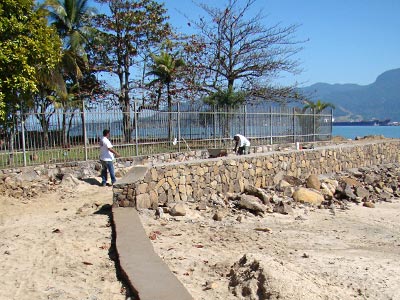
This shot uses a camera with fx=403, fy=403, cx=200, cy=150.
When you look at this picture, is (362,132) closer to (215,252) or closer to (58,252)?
(215,252)

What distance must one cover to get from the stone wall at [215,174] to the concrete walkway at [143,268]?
70.5 inches

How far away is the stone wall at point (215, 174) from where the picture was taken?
837 cm

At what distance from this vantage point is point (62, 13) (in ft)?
74.7

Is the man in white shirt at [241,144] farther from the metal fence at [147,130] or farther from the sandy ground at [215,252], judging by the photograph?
the sandy ground at [215,252]

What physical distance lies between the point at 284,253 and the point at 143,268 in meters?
2.61

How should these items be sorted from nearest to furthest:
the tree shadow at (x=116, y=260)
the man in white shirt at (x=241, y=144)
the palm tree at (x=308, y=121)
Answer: the tree shadow at (x=116, y=260), the man in white shirt at (x=241, y=144), the palm tree at (x=308, y=121)

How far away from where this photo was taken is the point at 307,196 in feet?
36.1

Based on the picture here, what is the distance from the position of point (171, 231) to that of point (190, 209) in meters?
1.91

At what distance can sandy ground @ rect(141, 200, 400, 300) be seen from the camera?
4336mm

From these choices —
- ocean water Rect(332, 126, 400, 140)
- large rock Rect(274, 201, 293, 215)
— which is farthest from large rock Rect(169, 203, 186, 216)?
ocean water Rect(332, 126, 400, 140)

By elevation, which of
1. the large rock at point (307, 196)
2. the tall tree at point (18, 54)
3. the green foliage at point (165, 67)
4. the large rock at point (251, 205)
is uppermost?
the green foliage at point (165, 67)

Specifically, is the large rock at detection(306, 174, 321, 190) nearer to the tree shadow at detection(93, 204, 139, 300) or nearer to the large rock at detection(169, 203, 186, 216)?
the large rock at detection(169, 203, 186, 216)

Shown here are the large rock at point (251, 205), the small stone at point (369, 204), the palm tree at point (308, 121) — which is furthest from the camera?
the palm tree at point (308, 121)

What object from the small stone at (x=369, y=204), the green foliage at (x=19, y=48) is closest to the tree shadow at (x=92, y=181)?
the green foliage at (x=19, y=48)
